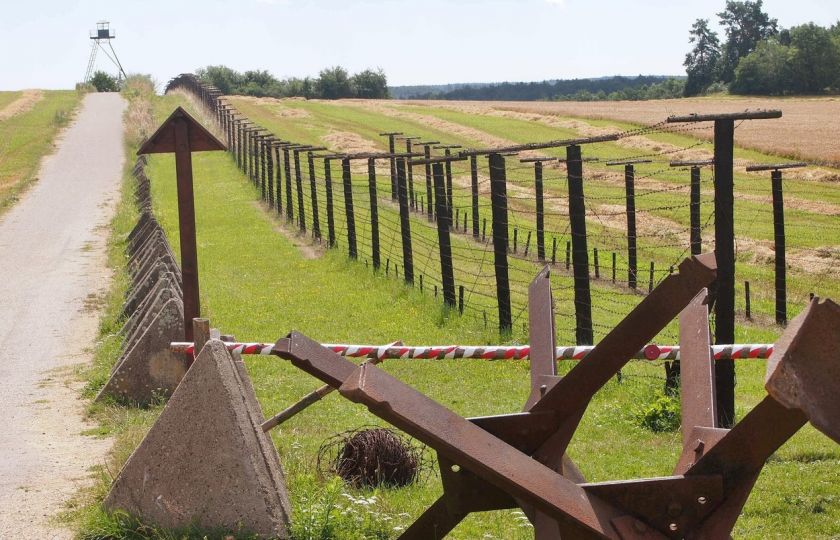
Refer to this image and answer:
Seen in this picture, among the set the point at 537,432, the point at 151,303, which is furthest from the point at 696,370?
the point at 151,303

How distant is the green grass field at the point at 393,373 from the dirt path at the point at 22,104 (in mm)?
39138

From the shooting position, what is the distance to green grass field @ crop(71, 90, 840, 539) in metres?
5.94

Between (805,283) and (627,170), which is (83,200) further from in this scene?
(805,283)

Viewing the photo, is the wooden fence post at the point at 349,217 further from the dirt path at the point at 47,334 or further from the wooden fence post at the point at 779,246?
the wooden fence post at the point at 779,246

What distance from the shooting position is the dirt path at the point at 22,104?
2427 inches

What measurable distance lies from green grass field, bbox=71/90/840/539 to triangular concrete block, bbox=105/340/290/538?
A: 0.48ft

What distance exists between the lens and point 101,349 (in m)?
12.5

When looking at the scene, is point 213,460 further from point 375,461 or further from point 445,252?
point 445,252

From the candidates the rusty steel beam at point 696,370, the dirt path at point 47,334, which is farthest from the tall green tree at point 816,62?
the rusty steel beam at point 696,370

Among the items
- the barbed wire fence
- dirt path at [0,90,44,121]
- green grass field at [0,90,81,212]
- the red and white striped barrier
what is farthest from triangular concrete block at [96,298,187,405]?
dirt path at [0,90,44,121]

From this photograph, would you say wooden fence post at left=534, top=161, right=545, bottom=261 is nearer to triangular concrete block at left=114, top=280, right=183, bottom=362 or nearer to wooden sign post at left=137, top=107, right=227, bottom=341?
triangular concrete block at left=114, top=280, right=183, bottom=362

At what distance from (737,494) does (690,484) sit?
0.45 ft

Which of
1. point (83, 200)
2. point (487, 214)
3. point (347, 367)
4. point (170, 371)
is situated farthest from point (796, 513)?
point (83, 200)

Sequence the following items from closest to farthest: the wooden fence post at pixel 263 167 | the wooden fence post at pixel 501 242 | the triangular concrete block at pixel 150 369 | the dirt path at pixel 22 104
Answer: the triangular concrete block at pixel 150 369 → the wooden fence post at pixel 501 242 → the wooden fence post at pixel 263 167 → the dirt path at pixel 22 104
